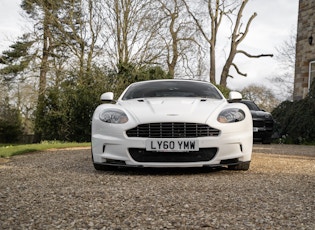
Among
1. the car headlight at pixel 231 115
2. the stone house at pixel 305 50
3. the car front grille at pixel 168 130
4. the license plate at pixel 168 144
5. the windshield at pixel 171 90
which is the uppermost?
the stone house at pixel 305 50

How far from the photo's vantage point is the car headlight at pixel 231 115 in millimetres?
4871

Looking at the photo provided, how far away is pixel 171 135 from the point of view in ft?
15.3

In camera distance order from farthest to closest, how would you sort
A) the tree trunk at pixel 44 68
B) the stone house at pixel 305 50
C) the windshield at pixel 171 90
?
the tree trunk at pixel 44 68 → the stone house at pixel 305 50 → the windshield at pixel 171 90

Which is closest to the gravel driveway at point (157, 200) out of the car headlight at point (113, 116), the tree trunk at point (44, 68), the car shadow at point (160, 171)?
the car shadow at point (160, 171)

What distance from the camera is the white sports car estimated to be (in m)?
4.64

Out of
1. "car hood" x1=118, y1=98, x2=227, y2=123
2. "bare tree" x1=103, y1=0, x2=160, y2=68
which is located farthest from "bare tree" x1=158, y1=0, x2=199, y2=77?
"car hood" x1=118, y1=98, x2=227, y2=123

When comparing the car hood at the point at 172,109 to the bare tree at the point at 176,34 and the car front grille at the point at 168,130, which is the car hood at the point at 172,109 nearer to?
the car front grille at the point at 168,130

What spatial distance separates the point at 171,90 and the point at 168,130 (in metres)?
1.31

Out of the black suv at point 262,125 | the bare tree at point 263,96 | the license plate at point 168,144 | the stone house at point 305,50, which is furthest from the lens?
the bare tree at point 263,96

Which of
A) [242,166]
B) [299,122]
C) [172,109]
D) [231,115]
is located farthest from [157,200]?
[299,122]

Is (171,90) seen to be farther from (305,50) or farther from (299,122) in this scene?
(305,50)

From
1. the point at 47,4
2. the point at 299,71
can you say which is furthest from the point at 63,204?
the point at 47,4

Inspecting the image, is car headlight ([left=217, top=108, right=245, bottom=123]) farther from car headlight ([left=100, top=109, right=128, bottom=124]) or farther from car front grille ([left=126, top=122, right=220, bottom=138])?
car headlight ([left=100, top=109, right=128, bottom=124])

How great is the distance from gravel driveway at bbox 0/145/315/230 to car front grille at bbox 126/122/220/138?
48 centimetres
